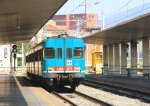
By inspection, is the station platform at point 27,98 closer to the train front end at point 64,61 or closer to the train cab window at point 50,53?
the train front end at point 64,61

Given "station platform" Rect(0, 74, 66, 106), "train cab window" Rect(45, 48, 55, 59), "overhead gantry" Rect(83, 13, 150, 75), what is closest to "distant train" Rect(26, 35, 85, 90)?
"train cab window" Rect(45, 48, 55, 59)

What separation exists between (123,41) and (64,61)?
72.7ft

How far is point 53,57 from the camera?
25969 mm

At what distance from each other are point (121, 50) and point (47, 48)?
22.9 meters

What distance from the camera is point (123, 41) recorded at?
47.1 meters

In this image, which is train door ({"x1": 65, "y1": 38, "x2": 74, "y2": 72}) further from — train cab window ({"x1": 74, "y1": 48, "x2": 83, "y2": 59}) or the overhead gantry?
the overhead gantry

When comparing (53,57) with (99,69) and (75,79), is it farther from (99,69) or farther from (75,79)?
(99,69)

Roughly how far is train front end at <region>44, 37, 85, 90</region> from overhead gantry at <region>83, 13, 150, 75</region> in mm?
4570

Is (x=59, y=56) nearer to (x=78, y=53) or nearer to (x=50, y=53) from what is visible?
(x=50, y=53)

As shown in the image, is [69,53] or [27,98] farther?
[69,53]

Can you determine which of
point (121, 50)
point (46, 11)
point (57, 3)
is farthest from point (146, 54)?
point (57, 3)

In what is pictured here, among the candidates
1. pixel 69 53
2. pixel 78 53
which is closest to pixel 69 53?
pixel 69 53

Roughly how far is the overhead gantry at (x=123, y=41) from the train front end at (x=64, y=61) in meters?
4.57

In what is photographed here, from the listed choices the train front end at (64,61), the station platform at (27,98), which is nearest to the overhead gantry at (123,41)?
the train front end at (64,61)
